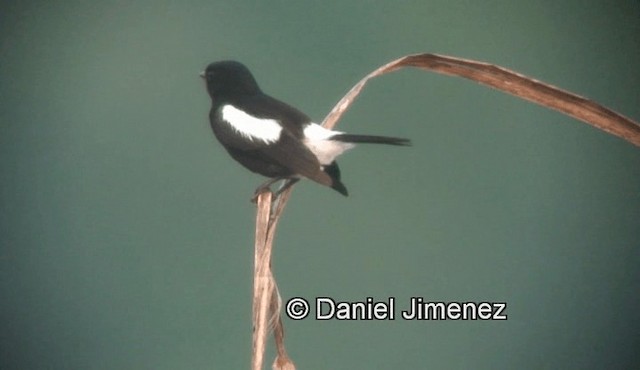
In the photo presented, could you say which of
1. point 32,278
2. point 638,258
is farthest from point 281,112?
point 638,258

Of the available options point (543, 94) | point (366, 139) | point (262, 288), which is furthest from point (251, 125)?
point (543, 94)

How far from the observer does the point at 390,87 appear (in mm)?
1405

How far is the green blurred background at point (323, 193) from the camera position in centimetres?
137

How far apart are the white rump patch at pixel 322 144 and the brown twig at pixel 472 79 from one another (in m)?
0.20

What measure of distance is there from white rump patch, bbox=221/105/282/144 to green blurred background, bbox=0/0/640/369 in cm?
19

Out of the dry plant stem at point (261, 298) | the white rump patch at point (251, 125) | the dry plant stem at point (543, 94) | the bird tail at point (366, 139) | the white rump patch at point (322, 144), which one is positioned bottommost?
the dry plant stem at point (261, 298)

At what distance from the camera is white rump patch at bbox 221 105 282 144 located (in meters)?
1.13

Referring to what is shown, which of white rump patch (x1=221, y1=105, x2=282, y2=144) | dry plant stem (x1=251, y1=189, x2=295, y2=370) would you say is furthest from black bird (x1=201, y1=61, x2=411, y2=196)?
dry plant stem (x1=251, y1=189, x2=295, y2=370)

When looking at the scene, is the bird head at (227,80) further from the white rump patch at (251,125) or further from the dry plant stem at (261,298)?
the dry plant stem at (261,298)

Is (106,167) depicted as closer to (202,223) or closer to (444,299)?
(202,223)

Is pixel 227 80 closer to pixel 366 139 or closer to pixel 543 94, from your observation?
pixel 366 139

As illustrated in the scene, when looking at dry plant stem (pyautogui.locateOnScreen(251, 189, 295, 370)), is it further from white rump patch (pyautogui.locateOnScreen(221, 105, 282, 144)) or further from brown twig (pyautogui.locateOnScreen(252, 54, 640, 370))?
white rump patch (pyautogui.locateOnScreen(221, 105, 282, 144))

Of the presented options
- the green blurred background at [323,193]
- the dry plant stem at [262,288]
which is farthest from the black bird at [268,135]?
the dry plant stem at [262,288]

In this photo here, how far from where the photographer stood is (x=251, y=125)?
116cm
